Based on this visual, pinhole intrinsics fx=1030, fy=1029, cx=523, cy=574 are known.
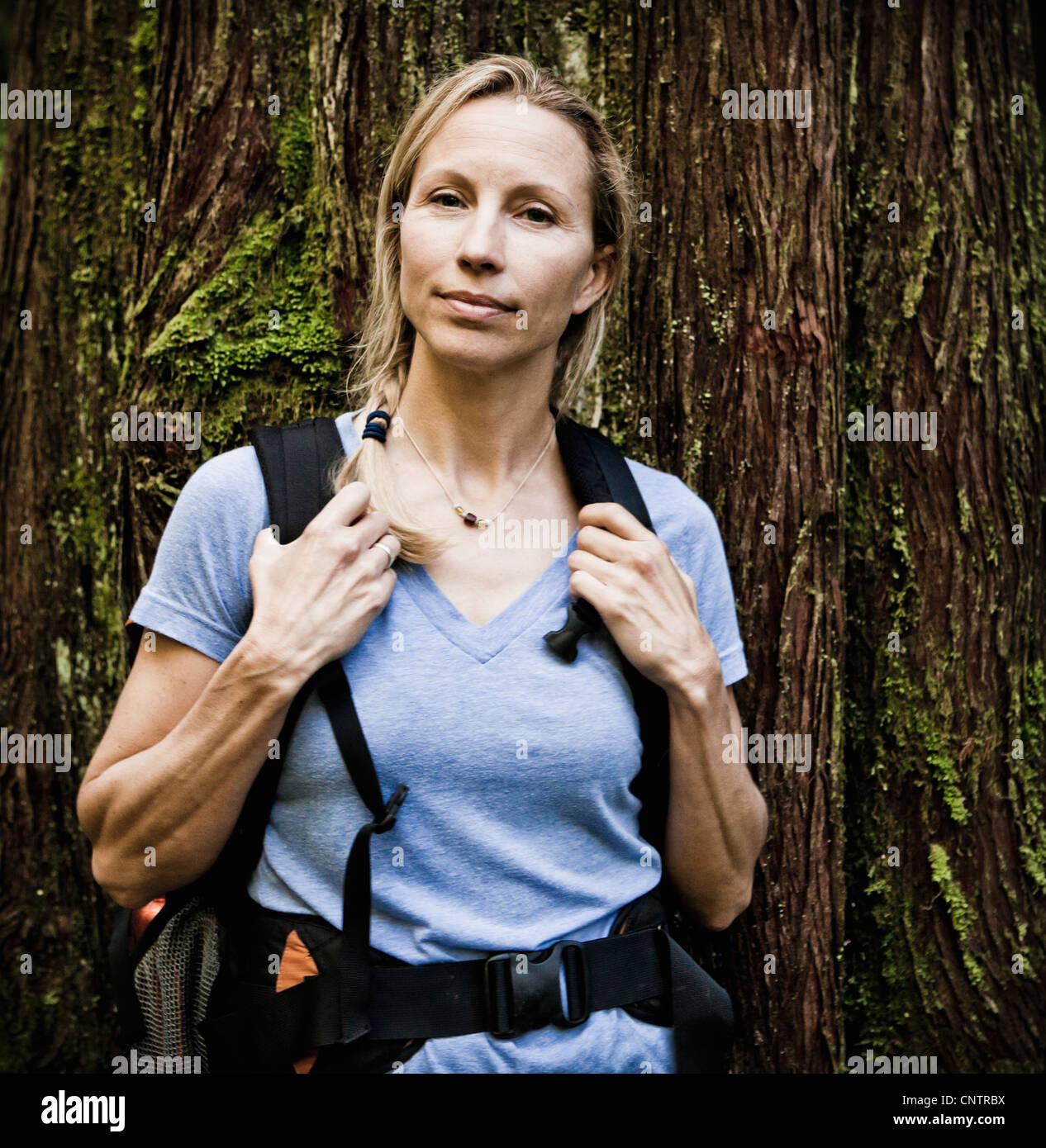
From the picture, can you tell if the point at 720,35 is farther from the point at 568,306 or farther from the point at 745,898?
the point at 745,898

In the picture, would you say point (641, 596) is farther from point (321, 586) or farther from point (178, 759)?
point (178, 759)

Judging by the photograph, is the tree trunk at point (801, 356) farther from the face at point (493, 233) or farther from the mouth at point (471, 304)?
the mouth at point (471, 304)

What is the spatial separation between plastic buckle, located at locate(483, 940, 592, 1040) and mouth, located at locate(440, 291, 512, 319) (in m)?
1.20

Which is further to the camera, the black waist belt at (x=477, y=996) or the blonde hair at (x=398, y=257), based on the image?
the blonde hair at (x=398, y=257)

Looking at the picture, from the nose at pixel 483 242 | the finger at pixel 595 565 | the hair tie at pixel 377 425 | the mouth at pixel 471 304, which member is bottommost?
the finger at pixel 595 565

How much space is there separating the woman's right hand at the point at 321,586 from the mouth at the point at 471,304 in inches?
16.0

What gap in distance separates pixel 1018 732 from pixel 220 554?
213 centimetres

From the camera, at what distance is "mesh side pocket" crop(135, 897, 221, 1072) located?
201cm

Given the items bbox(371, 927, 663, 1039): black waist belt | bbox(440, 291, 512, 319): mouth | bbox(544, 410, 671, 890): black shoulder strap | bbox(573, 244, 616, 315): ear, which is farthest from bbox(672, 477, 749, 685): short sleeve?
bbox(371, 927, 663, 1039): black waist belt

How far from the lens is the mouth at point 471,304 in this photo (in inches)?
78.4

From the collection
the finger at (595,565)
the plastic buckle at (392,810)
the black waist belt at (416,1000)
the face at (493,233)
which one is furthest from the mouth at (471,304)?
the black waist belt at (416,1000)

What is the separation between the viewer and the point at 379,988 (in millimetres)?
1814

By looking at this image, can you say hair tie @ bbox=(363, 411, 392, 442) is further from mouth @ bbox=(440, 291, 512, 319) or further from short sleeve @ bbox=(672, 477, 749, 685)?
short sleeve @ bbox=(672, 477, 749, 685)
